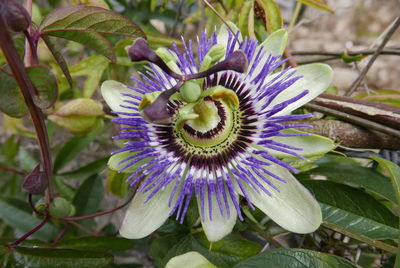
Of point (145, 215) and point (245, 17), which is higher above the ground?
point (245, 17)

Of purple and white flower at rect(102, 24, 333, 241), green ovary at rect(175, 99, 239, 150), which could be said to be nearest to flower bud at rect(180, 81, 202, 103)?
purple and white flower at rect(102, 24, 333, 241)

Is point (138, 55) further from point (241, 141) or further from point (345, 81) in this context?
point (345, 81)

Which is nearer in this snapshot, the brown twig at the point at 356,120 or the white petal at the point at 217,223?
the white petal at the point at 217,223

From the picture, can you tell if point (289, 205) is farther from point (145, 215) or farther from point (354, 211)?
point (145, 215)

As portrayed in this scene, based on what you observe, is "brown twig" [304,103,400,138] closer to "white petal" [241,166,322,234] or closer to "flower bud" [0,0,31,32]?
"white petal" [241,166,322,234]

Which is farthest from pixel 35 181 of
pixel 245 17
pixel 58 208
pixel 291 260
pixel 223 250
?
pixel 245 17

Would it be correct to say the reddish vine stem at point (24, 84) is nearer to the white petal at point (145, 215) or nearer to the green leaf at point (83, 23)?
the green leaf at point (83, 23)

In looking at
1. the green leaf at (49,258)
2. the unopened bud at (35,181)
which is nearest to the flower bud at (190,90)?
the unopened bud at (35,181)
